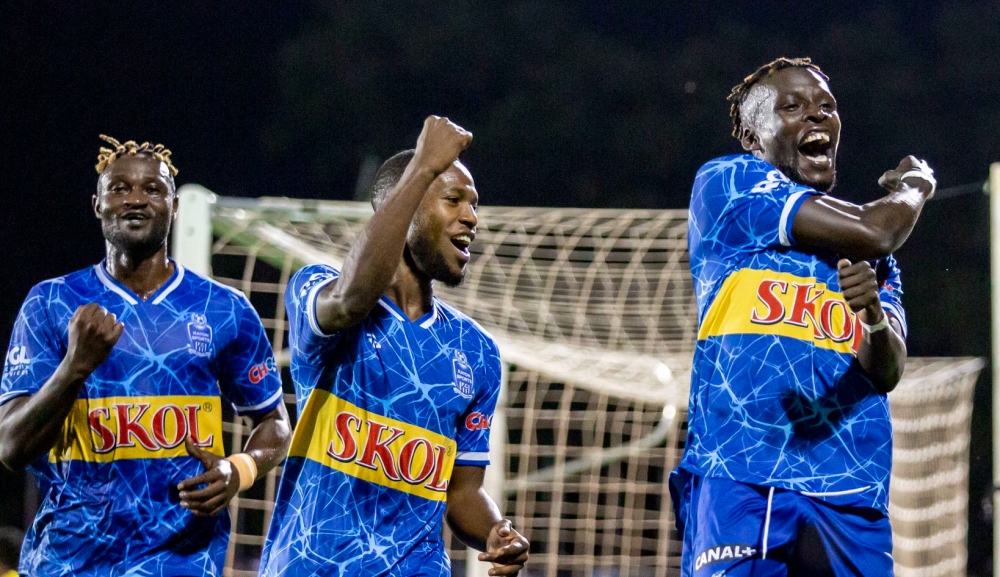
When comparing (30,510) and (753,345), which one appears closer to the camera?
(753,345)

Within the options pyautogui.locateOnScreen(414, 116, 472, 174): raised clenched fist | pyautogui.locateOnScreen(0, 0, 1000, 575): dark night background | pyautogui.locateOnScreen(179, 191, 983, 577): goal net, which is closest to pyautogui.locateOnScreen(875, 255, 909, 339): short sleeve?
pyautogui.locateOnScreen(414, 116, 472, 174): raised clenched fist

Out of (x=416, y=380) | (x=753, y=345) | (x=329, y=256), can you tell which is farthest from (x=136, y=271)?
(x=329, y=256)

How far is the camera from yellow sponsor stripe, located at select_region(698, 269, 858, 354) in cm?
341

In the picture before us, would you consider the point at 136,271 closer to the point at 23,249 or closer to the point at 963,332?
the point at 963,332

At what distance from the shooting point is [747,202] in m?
3.50

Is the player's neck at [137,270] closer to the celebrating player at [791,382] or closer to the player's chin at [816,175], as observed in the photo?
the celebrating player at [791,382]

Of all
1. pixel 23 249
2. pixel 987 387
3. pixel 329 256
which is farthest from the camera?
pixel 23 249

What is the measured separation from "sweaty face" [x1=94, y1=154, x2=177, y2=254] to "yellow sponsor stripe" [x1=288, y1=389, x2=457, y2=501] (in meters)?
1.00

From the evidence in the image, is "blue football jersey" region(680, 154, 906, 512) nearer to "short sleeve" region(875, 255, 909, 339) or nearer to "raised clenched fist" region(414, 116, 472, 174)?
"short sleeve" region(875, 255, 909, 339)

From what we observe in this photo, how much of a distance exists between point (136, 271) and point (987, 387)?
56.0ft

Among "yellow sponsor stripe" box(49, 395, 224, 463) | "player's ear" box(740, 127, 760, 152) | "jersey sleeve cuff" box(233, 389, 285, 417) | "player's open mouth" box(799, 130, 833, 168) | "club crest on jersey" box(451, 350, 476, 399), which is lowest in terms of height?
"yellow sponsor stripe" box(49, 395, 224, 463)

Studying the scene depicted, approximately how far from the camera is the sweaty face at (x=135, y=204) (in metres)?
4.01

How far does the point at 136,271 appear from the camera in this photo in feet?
13.4

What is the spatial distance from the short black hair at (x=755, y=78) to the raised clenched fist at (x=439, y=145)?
3.14 feet
